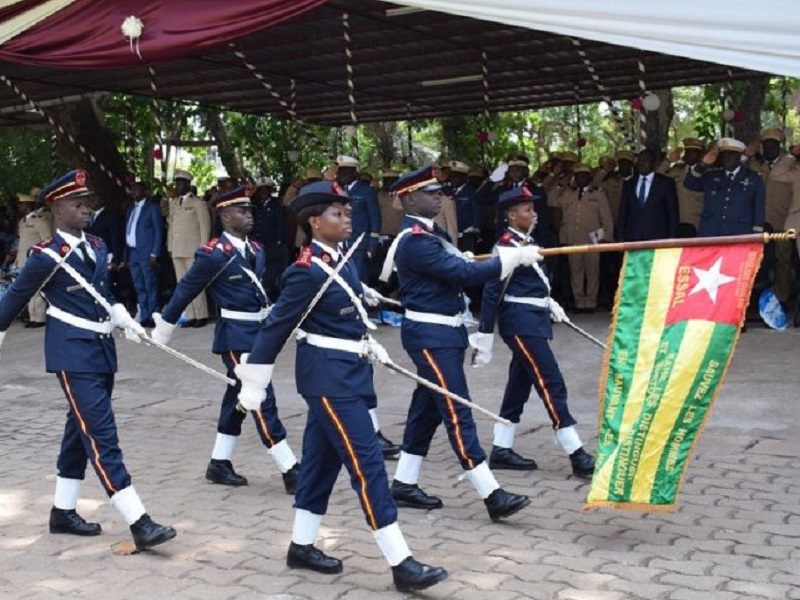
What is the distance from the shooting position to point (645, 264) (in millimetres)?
5281

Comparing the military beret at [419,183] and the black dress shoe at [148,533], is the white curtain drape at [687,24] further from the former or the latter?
the black dress shoe at [148,533]

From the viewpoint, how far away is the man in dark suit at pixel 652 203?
12055 mm

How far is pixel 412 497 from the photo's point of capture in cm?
617

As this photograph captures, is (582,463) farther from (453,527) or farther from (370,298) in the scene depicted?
(370,298)

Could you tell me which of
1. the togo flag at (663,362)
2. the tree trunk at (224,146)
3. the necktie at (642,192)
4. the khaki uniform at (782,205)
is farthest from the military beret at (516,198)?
the tree trunk at (224,146)

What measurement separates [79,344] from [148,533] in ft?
3.33

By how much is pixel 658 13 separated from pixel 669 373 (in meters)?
2.03

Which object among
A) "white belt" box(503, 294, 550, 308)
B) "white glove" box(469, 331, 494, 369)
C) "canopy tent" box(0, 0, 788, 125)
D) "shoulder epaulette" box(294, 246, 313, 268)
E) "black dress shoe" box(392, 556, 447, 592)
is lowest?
"black dress shoe" box(392, 556, 447, 592)

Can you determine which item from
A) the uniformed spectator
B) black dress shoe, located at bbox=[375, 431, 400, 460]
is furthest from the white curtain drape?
the uniformed spectator

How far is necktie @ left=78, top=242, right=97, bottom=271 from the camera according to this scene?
579cm

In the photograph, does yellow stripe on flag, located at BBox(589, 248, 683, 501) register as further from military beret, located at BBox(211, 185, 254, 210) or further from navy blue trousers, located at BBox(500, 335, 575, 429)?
military beret, located at BBox(211, 185, 254, 210)

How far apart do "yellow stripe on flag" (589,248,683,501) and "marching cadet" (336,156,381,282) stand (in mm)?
7086

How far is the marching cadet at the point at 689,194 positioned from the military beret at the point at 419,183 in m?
7.05

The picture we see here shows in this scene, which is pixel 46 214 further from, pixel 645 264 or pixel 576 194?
pixel 645 264
